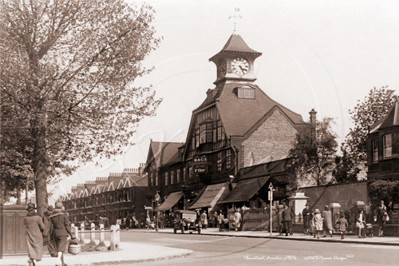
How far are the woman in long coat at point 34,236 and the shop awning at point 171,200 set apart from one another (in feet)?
160

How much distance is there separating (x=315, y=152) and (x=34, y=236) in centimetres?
2990

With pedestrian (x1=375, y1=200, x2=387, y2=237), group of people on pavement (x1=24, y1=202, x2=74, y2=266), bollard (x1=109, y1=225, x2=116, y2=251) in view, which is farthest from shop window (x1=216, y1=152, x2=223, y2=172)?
group of people on pavement (x1=24, y1=202, x2=74, y2=266)

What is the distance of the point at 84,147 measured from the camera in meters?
21.8

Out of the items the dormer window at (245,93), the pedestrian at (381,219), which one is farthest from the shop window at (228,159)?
the pedestrian at (381,219)

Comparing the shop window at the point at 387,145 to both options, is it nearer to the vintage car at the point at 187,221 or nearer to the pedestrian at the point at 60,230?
the vintage car at the point at 187,221

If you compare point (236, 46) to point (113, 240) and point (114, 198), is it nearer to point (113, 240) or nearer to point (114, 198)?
point (113, 240)

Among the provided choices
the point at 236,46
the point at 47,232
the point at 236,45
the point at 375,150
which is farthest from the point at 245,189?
the point at 47,232

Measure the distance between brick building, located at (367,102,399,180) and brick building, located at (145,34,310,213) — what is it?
950cm

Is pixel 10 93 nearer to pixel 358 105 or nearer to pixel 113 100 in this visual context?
pixel 113 100

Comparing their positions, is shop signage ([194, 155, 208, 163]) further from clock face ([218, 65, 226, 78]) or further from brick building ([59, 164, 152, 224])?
brick building ([59, 164, 152, 224])

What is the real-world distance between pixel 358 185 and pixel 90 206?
83723 millimetres

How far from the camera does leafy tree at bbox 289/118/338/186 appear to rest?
4184 centimetres

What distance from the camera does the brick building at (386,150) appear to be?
36.4m

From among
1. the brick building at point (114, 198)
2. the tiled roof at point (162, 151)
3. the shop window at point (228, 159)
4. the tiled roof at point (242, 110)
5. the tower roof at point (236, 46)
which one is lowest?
the brick building at point (114, 198)
